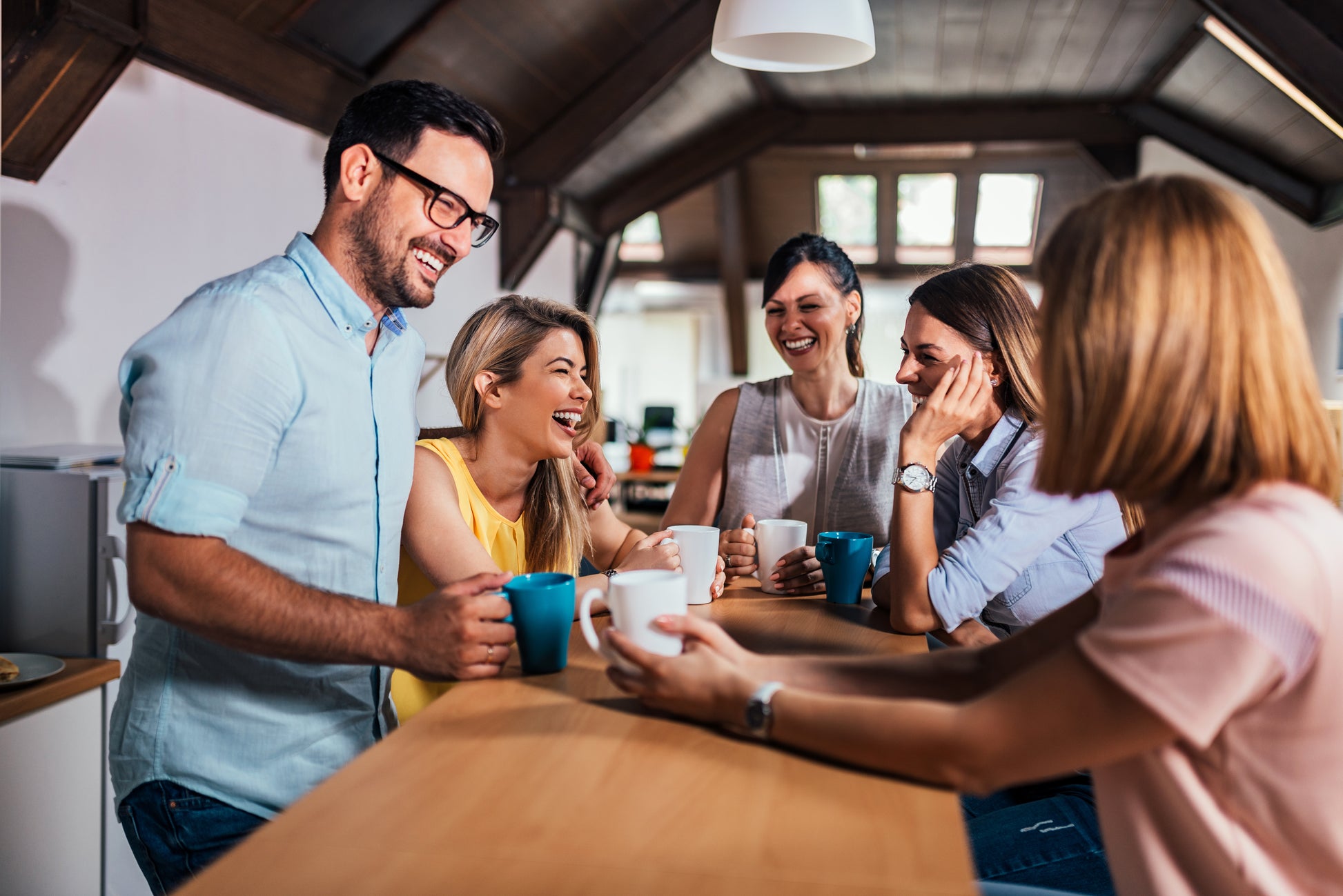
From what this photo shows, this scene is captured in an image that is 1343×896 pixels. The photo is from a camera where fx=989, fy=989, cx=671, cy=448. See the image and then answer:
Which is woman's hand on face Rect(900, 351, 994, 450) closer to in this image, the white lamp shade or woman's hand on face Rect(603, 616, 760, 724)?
woman's hand on face Rect(603, 616, 760, 724)

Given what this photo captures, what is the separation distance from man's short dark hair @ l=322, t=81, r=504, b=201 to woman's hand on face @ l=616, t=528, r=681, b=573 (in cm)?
69

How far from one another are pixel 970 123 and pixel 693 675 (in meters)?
7.55

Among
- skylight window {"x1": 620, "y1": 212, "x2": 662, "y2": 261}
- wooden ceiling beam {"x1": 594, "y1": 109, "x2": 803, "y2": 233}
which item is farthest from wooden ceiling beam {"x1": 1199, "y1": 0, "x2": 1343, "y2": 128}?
skylight window {"x1": 620, "y1": 212, "x2": 662, "y2": 261}

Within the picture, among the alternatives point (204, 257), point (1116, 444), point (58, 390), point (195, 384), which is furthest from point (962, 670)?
point (204, 257)

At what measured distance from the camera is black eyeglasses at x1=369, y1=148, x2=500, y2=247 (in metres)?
1.45

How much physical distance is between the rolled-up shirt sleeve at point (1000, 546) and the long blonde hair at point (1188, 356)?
27.1 inches

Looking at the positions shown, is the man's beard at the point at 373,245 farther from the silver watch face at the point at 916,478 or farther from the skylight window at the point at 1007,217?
the skylight window at the point at 1007,217

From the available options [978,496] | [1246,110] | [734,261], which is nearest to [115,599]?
[978,496]

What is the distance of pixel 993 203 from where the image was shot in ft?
33.0

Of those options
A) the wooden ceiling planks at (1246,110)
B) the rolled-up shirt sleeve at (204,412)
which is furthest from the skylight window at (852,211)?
the rolled-up shirt sleeve at (204,412)

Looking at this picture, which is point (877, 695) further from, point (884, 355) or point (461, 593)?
point (884, 355)

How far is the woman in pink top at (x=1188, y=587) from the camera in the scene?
28.5 inches

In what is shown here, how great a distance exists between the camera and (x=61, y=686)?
2.02 meters

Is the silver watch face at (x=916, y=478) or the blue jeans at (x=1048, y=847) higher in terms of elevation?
the silver watch face at (x=916, y=478)
